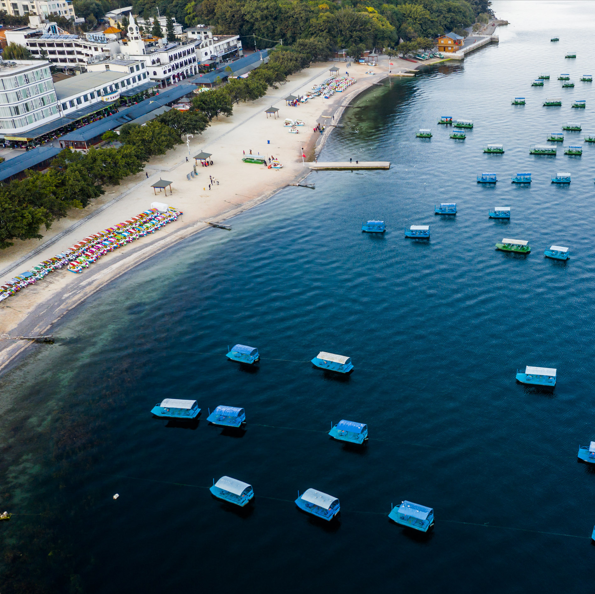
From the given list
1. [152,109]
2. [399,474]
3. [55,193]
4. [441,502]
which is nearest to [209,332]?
[399,474]

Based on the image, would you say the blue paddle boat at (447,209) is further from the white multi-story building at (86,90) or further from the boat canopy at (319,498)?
the white multi-story building at (86,90)

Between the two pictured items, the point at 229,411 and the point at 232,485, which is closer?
the point at 232,485

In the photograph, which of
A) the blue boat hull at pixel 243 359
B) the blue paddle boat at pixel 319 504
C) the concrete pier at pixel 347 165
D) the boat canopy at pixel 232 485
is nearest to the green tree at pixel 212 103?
the concrete pier at pixel 347 165

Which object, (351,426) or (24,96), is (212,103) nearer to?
(24,96)

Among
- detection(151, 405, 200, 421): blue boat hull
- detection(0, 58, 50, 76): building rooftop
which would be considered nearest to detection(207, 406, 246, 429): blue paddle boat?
detection(151, 405, 200, 421): blue boat hull

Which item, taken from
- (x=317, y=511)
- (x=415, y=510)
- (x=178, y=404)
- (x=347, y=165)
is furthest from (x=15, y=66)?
(x=415, y=510)

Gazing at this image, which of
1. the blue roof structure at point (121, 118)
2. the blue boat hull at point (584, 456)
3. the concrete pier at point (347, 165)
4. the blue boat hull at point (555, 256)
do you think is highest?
the blue roof structure at point (121, 118)
